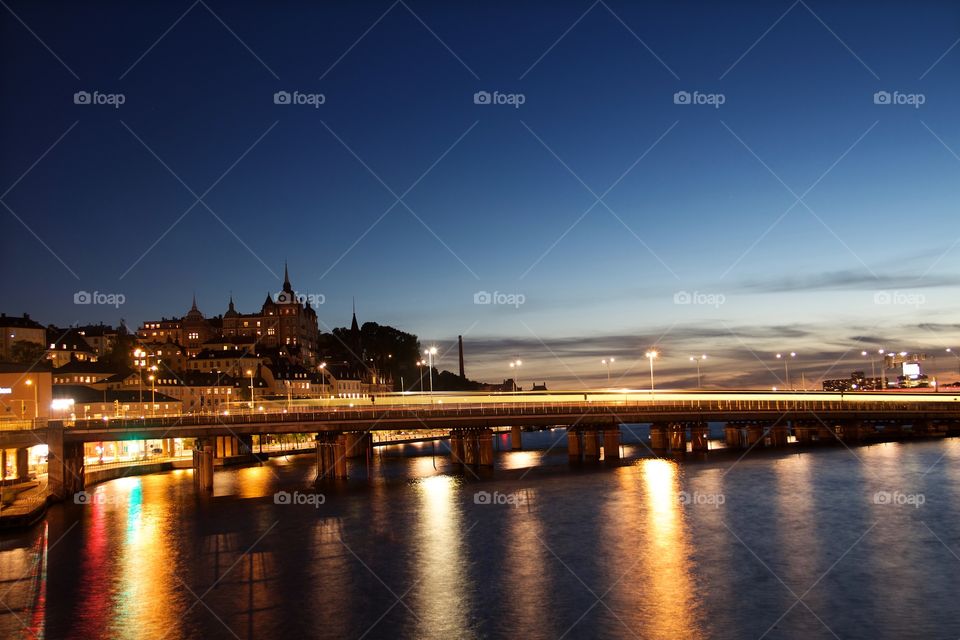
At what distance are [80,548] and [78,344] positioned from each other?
161 m

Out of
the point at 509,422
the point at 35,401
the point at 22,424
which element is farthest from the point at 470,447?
the point at 22,424

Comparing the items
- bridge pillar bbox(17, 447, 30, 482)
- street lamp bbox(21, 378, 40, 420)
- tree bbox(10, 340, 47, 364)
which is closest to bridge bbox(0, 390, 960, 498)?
bridge pillar bbox(17, 447, 30, 482)

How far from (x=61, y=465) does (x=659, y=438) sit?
79729 millimetres

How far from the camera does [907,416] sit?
125000mm

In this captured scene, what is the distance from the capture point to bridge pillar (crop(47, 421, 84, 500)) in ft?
225

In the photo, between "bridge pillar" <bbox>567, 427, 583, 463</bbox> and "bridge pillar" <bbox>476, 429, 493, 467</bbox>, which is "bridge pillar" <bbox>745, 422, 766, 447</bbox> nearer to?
"bridge pillar" <bbox>567, 427, 583, 463</bbox>

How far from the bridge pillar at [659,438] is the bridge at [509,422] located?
182mm

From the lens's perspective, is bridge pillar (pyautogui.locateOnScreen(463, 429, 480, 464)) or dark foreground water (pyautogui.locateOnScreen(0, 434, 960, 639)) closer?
dark foreground water (pyautogui.locateOnScreen(0, 434, 960, 639))

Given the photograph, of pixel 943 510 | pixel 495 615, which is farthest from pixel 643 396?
pixel 495 615

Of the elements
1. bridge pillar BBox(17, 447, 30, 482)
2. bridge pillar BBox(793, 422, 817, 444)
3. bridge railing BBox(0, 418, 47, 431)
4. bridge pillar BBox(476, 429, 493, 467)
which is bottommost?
bridge pillar BBox(793, 422, 817, 444)

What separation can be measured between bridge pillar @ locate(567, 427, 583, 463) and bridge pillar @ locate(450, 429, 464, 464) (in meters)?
14.4

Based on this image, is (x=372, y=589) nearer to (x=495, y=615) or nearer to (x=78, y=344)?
(x=495, y=615)

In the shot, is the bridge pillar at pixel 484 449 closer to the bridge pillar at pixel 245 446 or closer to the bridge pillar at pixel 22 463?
the bridge pillar at pixel 245 446

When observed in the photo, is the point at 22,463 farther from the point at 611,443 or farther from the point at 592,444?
the point at 611,443
